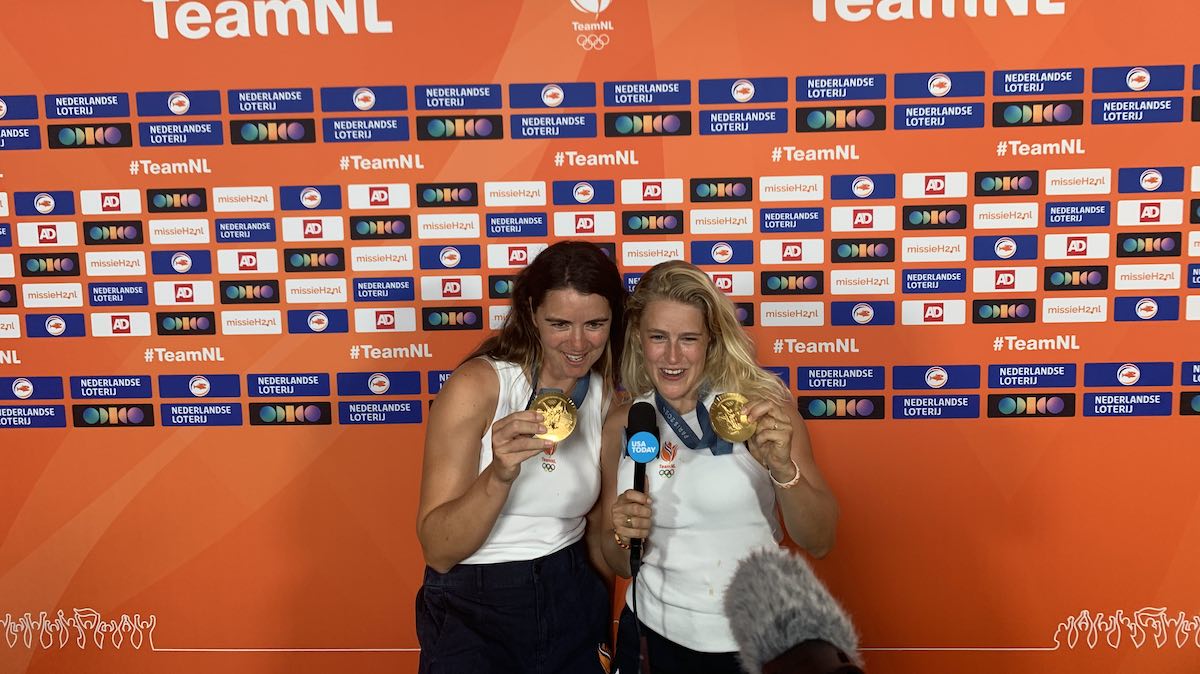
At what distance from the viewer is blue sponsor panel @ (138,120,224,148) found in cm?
282

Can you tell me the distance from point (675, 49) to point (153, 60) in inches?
72.6

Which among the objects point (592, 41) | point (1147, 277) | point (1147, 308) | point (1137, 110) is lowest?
point (1147, 308)

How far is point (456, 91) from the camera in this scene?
2.77 metres

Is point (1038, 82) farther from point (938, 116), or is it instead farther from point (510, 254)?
point (510, 254)

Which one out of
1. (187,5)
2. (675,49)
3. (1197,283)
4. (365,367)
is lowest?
(365,367)

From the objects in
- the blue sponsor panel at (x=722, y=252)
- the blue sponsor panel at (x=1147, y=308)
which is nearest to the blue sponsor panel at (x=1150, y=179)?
the blue sponsor panel at (x=1147, y=308)

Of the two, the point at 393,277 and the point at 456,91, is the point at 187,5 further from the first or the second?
the point at 393,277

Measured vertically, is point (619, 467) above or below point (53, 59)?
below

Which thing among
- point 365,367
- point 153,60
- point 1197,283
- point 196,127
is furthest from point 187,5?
point 1197,283

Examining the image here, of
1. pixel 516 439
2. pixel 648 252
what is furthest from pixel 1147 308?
pixel 516 439

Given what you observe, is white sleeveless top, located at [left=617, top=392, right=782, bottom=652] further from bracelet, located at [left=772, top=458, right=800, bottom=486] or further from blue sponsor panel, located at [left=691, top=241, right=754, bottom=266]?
blue sponsor panel, located at [left=691, top=241, right=754, bottom=266]

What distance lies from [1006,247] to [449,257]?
197 cm

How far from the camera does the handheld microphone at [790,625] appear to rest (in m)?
1.07

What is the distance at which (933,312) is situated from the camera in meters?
2.81
